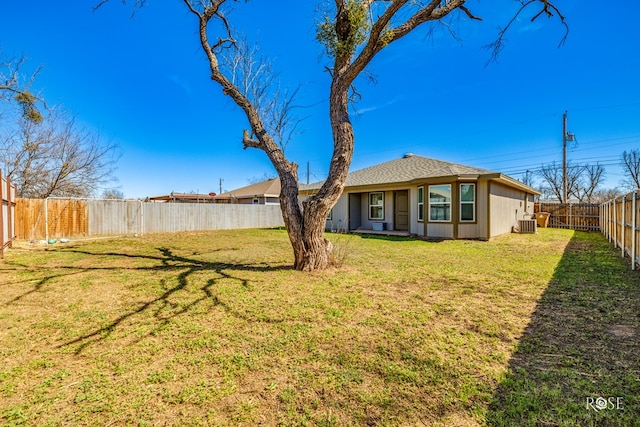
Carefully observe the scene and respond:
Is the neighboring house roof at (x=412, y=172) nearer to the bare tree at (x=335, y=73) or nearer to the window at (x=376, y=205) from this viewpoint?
the window at (x=376, y=205)

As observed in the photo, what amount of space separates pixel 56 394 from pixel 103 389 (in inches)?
11.9

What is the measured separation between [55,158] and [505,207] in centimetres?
2187

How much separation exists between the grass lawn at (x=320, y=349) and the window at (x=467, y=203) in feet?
18.2

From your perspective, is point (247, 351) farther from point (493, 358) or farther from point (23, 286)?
point (23, 286)

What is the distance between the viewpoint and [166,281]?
16.8 feet

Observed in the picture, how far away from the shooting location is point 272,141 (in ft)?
20.3

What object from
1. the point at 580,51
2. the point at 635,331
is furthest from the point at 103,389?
the point at 580,51

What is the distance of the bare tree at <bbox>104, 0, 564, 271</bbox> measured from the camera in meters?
5.41

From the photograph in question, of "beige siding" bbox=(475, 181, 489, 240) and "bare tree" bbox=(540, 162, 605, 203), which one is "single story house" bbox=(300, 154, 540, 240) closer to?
"beige siding" bbox=(475, 181, 489, 240)

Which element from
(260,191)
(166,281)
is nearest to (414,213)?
(166,281)

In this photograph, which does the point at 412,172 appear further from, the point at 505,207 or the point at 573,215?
the point at 573,215

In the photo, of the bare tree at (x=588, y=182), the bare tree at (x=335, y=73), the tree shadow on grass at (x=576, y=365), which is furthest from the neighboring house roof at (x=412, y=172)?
the bare tree at (x=588, y=182)

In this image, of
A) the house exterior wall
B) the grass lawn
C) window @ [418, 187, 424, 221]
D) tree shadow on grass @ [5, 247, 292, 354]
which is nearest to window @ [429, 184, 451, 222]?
the house exterior wall

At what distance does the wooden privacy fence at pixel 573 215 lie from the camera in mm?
15820
